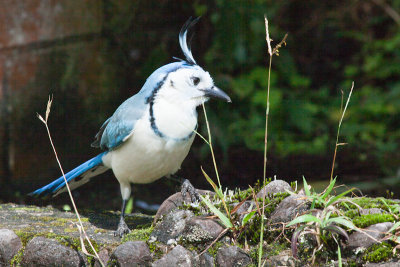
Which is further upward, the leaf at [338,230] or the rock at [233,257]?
the leaf at [338,230]

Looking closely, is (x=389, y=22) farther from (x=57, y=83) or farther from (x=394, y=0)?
(x=57, y=83)

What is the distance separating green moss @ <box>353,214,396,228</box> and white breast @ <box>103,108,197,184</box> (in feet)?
3.64

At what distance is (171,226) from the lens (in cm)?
317

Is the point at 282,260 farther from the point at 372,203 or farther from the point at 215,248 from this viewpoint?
the point at 372,203

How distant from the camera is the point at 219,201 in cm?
332

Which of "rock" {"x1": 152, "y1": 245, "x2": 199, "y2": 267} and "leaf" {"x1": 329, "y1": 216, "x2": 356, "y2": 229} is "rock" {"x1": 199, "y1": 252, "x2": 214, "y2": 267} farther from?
"leaf" {"x1": 329, "y1": 216, "x2": 356, "y2": 229}

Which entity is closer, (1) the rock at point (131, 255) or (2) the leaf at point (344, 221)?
(2) the leaf at point (344, 221)

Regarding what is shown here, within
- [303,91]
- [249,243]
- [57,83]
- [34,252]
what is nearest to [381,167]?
[303,91]

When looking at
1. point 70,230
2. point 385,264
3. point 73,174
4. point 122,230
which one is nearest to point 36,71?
point 73,174

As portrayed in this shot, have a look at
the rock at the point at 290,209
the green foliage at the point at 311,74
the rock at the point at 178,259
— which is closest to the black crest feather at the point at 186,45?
the rock at the point at 290,209

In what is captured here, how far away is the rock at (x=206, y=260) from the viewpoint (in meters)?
3.04

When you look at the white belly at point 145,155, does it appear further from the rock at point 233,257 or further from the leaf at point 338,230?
the leaf at point 338,230

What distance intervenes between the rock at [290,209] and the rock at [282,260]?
0.16 meters

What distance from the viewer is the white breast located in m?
3.58
